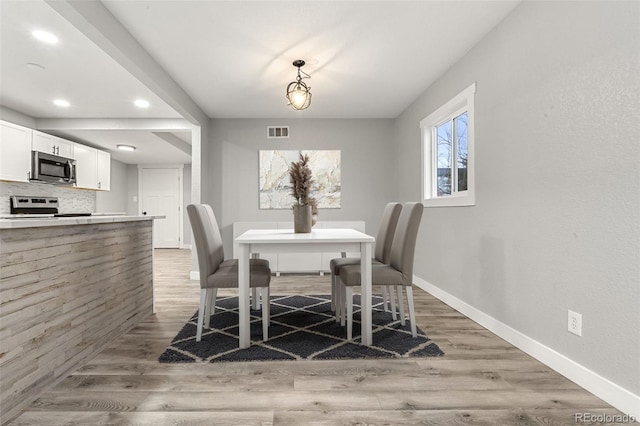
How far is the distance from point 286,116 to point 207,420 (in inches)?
171

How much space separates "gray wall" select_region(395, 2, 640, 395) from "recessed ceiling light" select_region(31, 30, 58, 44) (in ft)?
11.4

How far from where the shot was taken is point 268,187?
5301 millimetres

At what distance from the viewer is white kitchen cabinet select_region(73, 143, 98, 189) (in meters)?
6.03

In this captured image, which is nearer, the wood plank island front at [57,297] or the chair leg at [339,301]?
the wood plank island front at [57,297]

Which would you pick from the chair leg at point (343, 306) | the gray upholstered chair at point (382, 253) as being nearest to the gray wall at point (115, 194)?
the gray upholstered chair at point (382, 253)

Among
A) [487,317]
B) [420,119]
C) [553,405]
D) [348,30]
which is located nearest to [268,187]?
[420,119]

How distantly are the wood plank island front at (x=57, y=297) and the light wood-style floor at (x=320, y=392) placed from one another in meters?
0.11

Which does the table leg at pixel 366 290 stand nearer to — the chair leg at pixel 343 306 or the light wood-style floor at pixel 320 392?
the light wood-style floor at pixel 320 392

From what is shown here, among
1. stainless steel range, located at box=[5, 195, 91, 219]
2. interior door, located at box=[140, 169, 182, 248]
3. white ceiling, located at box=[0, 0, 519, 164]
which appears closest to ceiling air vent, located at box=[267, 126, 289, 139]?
white ceiling, located at box=[0, 0, 519, 164]

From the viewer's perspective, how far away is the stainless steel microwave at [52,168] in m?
4.79

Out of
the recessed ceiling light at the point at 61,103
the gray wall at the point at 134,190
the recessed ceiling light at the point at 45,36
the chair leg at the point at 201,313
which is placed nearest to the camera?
the chair leg at the point at 201,313

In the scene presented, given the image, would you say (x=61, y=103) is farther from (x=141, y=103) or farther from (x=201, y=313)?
(x=201, y=313)

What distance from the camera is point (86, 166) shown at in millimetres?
6230

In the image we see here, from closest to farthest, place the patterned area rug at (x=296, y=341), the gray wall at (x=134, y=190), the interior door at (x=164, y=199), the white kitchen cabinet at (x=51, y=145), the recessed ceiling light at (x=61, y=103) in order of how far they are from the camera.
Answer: the patterned area rug at (x=296, y=341)
the recessed ceiling light at (x=61, y=103)
the white kitchen cabinet at (x=51, y=145)
the gray wall at (x=134, y=190)
the interior door at (x=164, y=199)
